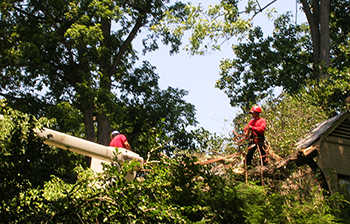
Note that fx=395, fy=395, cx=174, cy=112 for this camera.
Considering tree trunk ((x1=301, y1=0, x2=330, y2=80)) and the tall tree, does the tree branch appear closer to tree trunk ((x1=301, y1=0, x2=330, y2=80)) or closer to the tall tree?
the tall tree

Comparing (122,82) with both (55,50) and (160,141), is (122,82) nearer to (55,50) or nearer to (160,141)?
(55,50)

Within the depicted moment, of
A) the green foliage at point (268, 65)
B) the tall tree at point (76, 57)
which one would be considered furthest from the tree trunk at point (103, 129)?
the green foliage at point (268, 65)

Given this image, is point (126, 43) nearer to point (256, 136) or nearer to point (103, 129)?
point (103, 129)

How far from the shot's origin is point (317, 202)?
22.6 feet

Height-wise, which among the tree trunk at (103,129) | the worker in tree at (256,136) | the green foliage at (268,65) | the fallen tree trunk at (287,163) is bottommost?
the fallen tree trunk at (287,163)

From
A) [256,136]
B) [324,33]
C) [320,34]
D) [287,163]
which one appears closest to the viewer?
[287,163]

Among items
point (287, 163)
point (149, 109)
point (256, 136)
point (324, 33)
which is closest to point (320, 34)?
point (324, 33)

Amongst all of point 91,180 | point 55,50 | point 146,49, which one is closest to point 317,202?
point 91,180

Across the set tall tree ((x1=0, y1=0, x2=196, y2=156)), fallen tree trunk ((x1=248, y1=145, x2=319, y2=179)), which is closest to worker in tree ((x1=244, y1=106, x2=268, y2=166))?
fallen tree trunk ((x1=248, y1=145, x2=319, y2=179))

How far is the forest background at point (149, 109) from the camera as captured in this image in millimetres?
5004

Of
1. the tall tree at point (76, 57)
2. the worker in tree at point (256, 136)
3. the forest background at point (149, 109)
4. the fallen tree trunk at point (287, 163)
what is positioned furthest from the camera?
the tall tree at point (76, 57)

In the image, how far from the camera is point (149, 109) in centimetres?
1947

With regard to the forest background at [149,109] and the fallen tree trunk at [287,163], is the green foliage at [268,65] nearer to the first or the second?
the forest background at [149,109]

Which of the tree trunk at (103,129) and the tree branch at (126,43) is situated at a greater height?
the tree branch at (126,43)
